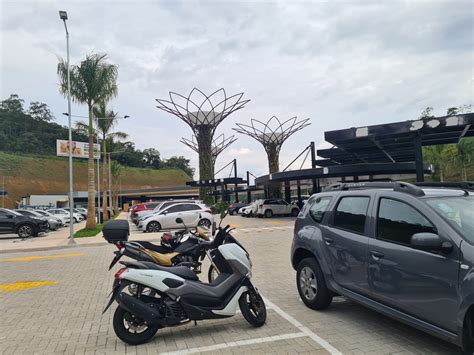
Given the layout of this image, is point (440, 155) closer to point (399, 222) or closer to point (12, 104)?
point (399, 222)

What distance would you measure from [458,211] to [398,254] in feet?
2.47

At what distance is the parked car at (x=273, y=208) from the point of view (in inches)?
1268

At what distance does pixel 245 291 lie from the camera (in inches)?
197

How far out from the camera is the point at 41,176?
93188 mm

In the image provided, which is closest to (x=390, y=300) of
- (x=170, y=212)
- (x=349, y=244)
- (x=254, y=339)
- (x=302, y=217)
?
(x=349, y=244)

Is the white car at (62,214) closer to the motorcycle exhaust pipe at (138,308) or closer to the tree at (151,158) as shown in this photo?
the motorcycle exhaust pipe at (138,308)

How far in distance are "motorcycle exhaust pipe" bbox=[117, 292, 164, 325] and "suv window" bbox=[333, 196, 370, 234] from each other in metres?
2.68

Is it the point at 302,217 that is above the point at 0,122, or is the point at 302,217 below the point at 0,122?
below

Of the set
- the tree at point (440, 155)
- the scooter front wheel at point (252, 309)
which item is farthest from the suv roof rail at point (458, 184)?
the tree at point (440, 155)

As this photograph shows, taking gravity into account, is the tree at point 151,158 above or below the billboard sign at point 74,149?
above

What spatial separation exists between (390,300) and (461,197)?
54.2 inches

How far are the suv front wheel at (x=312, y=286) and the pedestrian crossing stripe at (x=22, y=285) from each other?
18.8ft

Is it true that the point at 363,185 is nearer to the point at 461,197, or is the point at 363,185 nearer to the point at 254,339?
the point at 461,197

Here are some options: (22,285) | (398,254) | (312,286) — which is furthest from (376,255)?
(22,285)
